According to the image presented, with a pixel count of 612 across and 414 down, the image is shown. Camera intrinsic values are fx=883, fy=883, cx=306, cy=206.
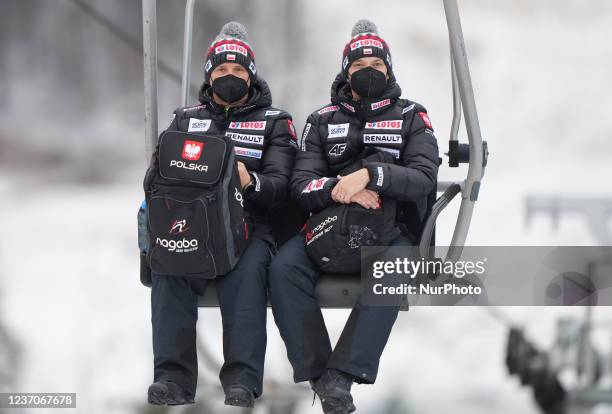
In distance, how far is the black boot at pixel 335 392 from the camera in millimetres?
2402

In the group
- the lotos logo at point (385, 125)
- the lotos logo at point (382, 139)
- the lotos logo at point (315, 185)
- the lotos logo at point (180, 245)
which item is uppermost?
the lotos logo at point (385, 125)

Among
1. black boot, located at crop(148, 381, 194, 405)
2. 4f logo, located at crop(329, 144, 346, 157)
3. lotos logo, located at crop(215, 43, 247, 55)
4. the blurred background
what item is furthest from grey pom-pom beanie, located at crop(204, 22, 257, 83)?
the blurred background

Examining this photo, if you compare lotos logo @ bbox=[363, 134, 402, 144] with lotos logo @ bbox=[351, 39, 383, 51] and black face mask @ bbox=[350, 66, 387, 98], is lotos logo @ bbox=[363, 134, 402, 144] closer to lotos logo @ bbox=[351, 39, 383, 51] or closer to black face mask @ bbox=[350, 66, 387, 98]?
black face mask @ bbox=[350, 66, 387, 98]

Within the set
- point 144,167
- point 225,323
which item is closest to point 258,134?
point 225,323

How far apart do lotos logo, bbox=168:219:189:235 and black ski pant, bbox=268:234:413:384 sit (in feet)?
0.95

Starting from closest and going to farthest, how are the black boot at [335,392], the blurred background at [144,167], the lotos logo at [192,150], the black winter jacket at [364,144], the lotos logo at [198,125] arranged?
the black boot at [335,392] < the lotos logo at [192,150] < the black winter jacket at [364,144] < the lotos logo at [198,125] < the blurred background at [144,167]

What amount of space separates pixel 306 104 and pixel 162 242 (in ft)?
34.2

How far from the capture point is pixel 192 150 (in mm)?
2516

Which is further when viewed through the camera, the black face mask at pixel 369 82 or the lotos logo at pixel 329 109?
the lotos logo at pixel 329 109

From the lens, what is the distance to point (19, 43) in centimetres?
1443

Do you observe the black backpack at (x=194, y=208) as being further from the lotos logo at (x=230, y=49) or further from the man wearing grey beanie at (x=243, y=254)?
the lotos logo at (x=230, y=49)

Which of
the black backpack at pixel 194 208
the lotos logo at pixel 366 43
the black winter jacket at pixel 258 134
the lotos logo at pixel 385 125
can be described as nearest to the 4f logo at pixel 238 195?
the black backpack at pixel 194 208

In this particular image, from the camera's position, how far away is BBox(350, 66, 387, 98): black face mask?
2713mm

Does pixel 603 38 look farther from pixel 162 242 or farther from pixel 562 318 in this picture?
pixel 162 242
